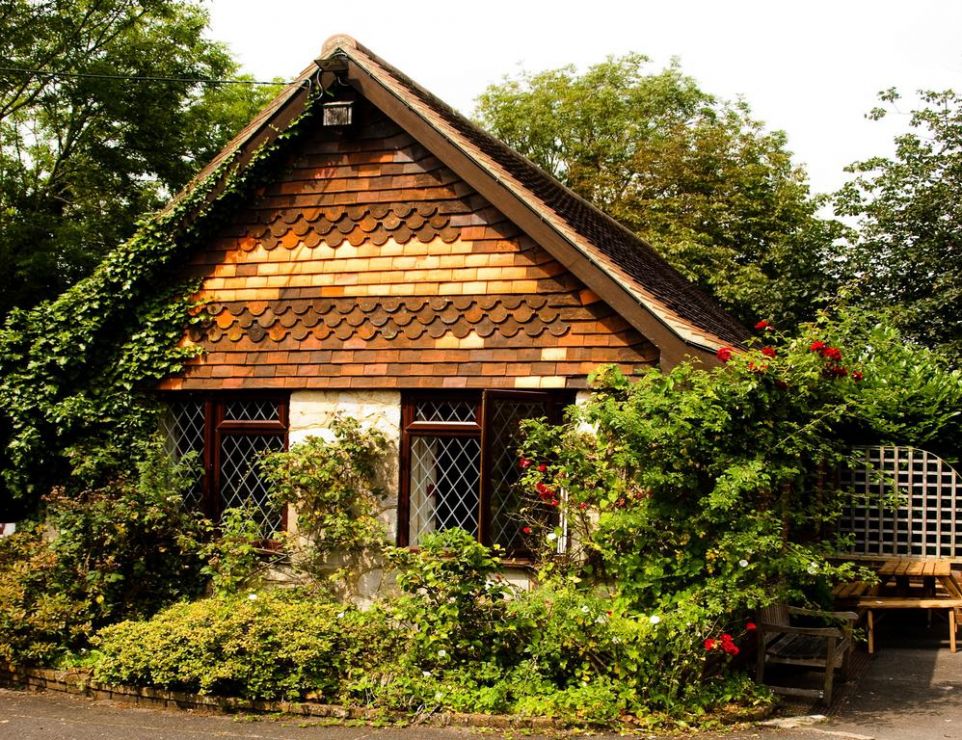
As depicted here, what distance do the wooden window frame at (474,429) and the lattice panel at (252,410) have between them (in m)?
1.57

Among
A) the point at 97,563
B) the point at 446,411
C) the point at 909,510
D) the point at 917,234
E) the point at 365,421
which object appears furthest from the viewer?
the point at 917,234

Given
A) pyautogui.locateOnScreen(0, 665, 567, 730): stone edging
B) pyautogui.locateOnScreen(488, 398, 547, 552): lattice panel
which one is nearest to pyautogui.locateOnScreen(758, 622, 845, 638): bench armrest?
pyautogui.locateOnScreen(0, 665, 567, 730): stone edging

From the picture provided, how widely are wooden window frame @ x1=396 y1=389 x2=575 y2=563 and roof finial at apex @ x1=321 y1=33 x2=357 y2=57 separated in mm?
3890

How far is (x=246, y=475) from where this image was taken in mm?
10867

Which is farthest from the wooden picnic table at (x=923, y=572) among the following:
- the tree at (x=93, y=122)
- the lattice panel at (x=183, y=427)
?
the tree at (x=93, y=122)

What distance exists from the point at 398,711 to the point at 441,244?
4615mm

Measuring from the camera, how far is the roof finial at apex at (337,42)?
11.1m

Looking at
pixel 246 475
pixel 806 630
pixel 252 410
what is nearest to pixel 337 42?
pixel 252 410

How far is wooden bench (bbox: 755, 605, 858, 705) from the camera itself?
27.4ft

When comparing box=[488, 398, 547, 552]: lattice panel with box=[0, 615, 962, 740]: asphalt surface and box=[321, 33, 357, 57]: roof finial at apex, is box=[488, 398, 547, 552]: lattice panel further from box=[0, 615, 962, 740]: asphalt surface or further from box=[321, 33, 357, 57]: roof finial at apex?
box=[321, 33, 357, 57]: roof finial at apex

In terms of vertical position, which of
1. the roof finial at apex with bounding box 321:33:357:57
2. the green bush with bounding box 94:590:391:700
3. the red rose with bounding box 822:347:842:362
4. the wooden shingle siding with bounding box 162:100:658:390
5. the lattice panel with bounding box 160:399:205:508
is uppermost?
the roof finial at apex with bounding box 321:33:357:57

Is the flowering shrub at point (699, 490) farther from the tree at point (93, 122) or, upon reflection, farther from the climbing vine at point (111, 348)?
the tree at point (93, 122)

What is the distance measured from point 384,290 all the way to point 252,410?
1972 mm

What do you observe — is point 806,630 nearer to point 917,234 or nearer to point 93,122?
point 917,234
